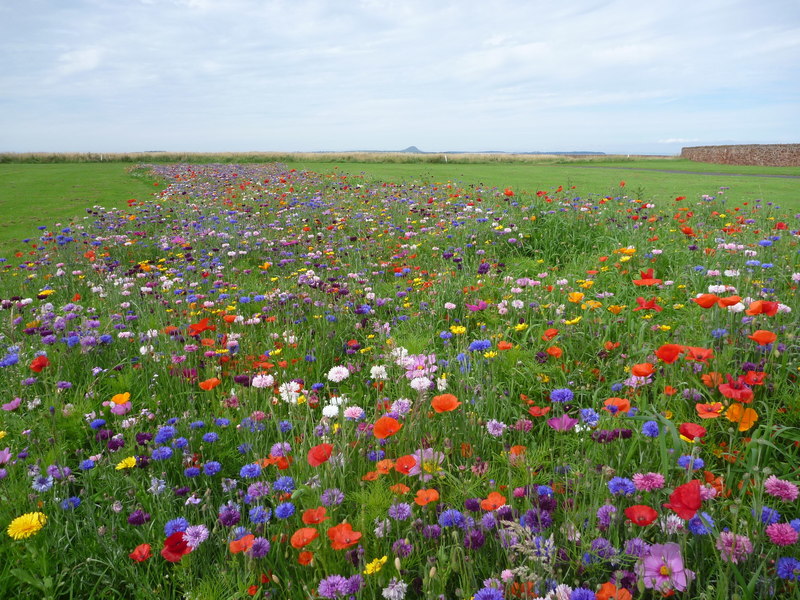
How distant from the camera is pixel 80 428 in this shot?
2734mm

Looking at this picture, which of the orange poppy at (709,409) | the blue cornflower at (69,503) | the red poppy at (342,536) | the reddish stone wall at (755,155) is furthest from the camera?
the reddish stone wall at (755,155)

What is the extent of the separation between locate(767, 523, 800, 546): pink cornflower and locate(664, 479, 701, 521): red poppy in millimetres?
433

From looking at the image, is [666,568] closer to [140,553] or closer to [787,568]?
[787,568]

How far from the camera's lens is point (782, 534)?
56.7 inches

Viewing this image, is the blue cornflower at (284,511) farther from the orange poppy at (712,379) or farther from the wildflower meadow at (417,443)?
the orange poppy at (712,379)

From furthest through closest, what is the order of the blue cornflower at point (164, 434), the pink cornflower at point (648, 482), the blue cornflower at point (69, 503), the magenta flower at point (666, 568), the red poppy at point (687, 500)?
the blue cornflower at point (164, 434) → the blue cornflower at point (69, 503) → the pink cornflower at point (648, 482) → the magenta flower at point (666, 568) → the red poppy at point (687, 500)

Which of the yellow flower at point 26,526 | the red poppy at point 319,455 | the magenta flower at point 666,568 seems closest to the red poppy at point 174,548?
the red poppy at point 319,455

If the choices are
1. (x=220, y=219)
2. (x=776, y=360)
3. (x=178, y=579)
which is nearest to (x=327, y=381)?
(x=178, y=579)

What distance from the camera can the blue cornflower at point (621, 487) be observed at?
163 centimetres

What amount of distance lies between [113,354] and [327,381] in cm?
166

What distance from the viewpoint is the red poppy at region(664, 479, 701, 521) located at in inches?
48.0

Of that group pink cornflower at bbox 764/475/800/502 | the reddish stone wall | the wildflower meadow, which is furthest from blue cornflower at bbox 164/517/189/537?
the reddish stone wall

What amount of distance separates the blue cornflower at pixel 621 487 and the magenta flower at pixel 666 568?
22cm

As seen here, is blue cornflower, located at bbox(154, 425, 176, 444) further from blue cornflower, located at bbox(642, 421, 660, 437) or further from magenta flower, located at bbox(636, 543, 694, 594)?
blue cornflower, located at bbox(642, 421, 660, 437)
